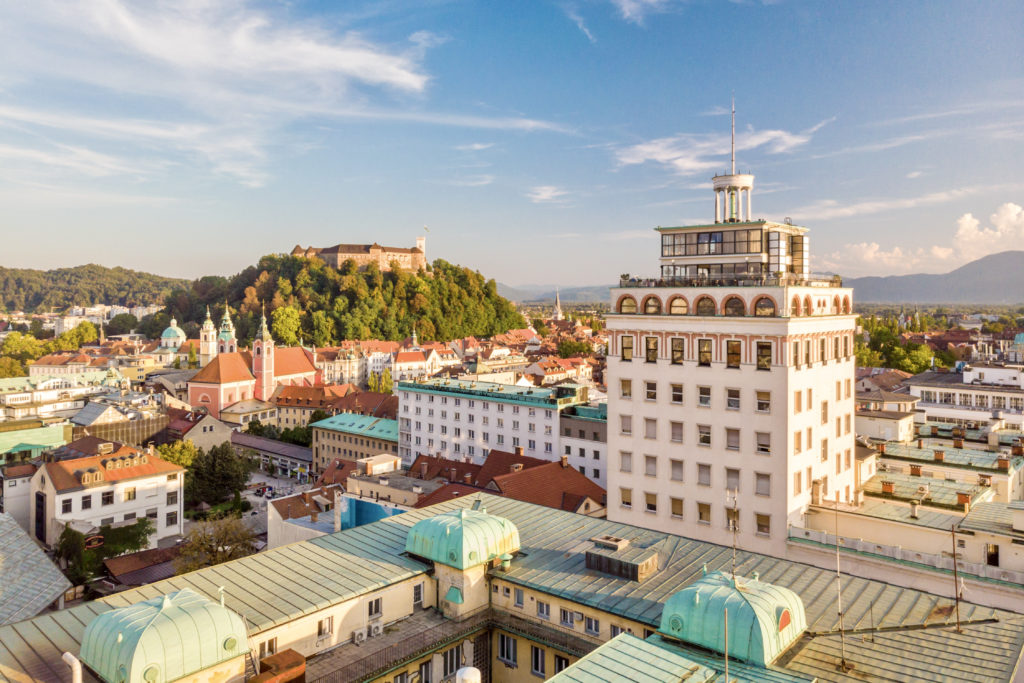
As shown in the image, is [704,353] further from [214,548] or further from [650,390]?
[214,548]

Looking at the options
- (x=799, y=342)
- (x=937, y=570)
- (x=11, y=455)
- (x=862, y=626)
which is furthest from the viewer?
(x=11, y=455)

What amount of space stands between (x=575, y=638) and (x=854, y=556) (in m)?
10.7

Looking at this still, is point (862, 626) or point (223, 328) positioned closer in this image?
point (862, 626)

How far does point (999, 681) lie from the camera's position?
12.2 meters

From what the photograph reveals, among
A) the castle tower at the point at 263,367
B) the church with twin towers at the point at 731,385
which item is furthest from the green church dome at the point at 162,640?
the castle tower at the point at 263,367

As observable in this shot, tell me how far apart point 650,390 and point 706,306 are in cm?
403

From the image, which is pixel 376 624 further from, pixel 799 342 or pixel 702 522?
pixel 799 342

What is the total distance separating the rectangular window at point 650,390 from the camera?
27780 millimetres

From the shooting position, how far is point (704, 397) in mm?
26484

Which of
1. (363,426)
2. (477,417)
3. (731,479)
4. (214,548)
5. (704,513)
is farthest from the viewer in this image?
(363,426)

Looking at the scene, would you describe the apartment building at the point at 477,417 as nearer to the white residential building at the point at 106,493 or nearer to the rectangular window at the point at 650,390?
the white residential building at the point at 106,493

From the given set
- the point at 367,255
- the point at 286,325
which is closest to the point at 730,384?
the point at 286,325

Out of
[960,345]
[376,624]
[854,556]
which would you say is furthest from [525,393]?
[960,345]

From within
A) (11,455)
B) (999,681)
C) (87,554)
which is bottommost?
(87,554)
